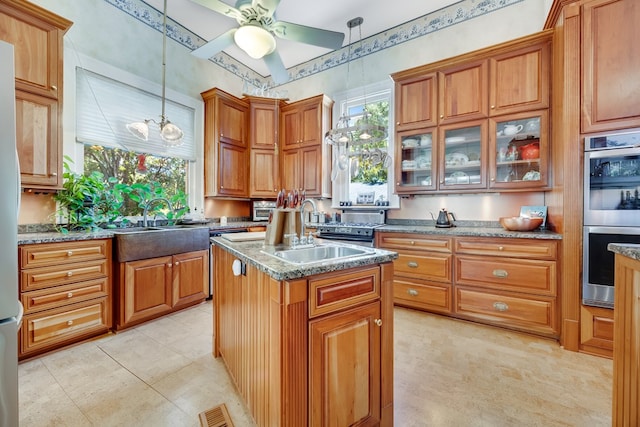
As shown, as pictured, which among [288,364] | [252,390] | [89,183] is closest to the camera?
[288,364]

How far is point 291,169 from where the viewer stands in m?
4.27

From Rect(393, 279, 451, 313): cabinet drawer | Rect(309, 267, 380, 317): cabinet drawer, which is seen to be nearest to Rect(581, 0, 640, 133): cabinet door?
Rect(393, 279, 451, 313): cabinet drawer

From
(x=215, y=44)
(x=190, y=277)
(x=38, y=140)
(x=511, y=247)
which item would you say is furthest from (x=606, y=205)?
(x=38, y=140)

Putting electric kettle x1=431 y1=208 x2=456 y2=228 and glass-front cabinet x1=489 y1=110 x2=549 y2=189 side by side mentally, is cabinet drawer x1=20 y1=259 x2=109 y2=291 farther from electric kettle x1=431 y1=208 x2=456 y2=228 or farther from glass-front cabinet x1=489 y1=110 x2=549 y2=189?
glass-front cabinet x1=489 y1=110 x2=549 y2=189

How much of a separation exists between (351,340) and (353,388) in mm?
223

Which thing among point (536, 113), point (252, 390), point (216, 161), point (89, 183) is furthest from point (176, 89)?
point (536, 113)

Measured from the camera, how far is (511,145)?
2865 millimetres

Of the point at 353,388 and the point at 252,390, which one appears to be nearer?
the point at 353,388

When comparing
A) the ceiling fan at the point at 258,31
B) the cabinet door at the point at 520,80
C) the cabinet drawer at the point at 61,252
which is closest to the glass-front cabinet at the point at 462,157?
the cabinet door at the point at 520,80

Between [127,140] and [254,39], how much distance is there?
6.99 ft

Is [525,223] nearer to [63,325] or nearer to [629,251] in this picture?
[629,251]

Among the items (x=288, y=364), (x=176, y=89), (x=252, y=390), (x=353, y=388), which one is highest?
(x=176, y=89)

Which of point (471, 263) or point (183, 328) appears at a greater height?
point (471, 263)

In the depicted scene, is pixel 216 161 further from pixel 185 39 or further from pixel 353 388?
pixel 353 388
